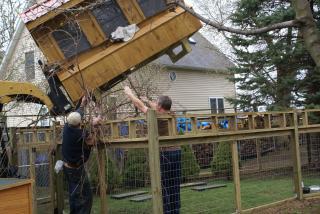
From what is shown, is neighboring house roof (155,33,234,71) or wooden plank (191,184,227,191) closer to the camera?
wooden plank (191,184,227,191)

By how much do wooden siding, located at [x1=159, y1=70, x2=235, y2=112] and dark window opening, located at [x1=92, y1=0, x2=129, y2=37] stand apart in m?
15.4

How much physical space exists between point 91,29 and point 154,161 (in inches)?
105

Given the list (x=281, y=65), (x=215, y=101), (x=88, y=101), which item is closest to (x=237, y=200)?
(x=88, y=101)

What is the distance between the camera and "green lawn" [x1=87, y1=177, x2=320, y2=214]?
8.23 m

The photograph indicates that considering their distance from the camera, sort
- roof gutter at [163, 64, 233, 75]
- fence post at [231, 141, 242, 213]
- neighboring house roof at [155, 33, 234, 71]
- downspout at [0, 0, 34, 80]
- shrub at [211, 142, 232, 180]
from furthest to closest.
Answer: neighboring house roof at [155, 33, 234, 71] < roof gutter at [163, 64, 233, 75] < downspout at [0, 0, 34, 80] < shrub at [211, 142, 232, 180] < fence post at [231, 141, 242, 213]

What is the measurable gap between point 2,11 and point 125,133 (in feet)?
38.3

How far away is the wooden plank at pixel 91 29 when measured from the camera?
723 centimetres

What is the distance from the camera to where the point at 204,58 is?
89.9ft

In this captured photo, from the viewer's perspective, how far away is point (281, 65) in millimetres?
15164

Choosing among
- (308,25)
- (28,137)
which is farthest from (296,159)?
(28,137)

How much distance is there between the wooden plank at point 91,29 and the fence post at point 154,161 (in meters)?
2.11

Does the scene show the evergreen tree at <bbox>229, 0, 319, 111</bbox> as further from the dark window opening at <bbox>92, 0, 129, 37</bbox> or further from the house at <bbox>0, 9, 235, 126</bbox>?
the dark window opening at <bbox>92, 0, 129, 37</bbox>

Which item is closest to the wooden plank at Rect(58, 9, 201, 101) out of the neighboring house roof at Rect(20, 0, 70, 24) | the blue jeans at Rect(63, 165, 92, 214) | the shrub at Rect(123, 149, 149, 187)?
the neighboring house roof at Rect(20, 0, 70, 24)

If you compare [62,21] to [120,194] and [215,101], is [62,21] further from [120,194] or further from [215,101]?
[215,101]
